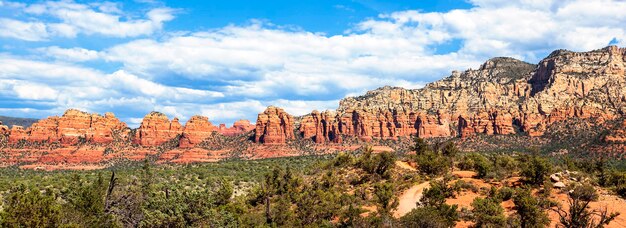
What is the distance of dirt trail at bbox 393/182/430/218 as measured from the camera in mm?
Answer: 45225

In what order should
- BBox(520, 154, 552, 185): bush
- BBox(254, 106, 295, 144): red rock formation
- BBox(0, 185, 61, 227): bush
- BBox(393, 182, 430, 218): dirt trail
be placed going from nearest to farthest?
BBox(0, 185, 61, 227): bush < BBox(393, 182, 430, 218): dirt trail < BBox(520, 154, 552, 185): bush < BBox(254, 106, 295, 144): red rock formation

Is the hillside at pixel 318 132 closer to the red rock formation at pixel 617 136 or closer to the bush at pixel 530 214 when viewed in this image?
the red rock formation at pixel 617 136

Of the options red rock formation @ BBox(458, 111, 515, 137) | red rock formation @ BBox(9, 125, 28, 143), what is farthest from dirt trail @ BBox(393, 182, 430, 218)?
red rock formation @ BBox(9, 125, 28, 143)

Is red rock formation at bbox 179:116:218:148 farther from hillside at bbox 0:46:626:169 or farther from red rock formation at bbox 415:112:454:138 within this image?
red rock formation at bbox 415:112:454:138

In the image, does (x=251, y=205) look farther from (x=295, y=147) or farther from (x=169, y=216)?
(x=295, y=147)

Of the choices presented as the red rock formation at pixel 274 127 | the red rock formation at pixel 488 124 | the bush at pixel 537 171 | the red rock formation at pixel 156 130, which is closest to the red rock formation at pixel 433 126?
the red rock formation at pixel 488 124

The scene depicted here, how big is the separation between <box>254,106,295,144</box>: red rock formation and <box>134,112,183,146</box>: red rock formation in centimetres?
2871

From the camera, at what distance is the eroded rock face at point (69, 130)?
165625mm

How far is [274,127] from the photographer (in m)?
183

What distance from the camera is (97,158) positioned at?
15512 cm

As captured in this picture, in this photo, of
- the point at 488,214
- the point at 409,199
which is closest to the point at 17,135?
the point at 409,199

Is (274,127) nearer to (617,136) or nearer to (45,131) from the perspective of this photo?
(45,131)

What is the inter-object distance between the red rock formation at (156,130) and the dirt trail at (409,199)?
135 meters

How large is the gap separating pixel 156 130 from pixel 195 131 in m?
14.0
